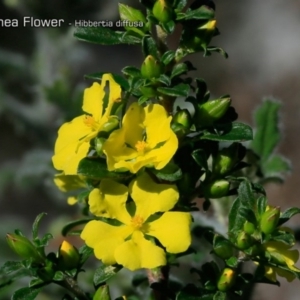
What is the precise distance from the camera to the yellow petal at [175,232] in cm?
109

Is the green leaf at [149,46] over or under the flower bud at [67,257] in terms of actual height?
over

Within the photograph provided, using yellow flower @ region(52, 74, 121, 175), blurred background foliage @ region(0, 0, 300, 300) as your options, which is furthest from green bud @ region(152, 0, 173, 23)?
blurred background foliage @ region(0, 0, 300, 300)

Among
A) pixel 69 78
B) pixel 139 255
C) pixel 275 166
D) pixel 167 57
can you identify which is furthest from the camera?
pixel 69 78

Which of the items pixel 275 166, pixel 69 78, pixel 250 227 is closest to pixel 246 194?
pixel 250 227

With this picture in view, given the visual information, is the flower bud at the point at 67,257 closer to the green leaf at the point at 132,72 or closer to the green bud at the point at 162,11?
the green leaf at the point at 132,72

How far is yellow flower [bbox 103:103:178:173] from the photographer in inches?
43.2

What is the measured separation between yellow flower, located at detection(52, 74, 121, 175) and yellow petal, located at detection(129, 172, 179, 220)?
11 cm

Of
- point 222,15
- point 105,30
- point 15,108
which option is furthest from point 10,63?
point 222,15

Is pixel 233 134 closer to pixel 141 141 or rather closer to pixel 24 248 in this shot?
pixel 141 141

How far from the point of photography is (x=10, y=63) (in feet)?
9.02

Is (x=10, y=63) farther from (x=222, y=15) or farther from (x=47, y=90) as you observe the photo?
(x=222, y=15)

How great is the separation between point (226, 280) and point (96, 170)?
295mm

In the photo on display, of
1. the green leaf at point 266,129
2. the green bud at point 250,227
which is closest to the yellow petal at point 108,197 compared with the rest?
the green bud at point 250,227

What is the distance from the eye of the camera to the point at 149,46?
1187 mm
